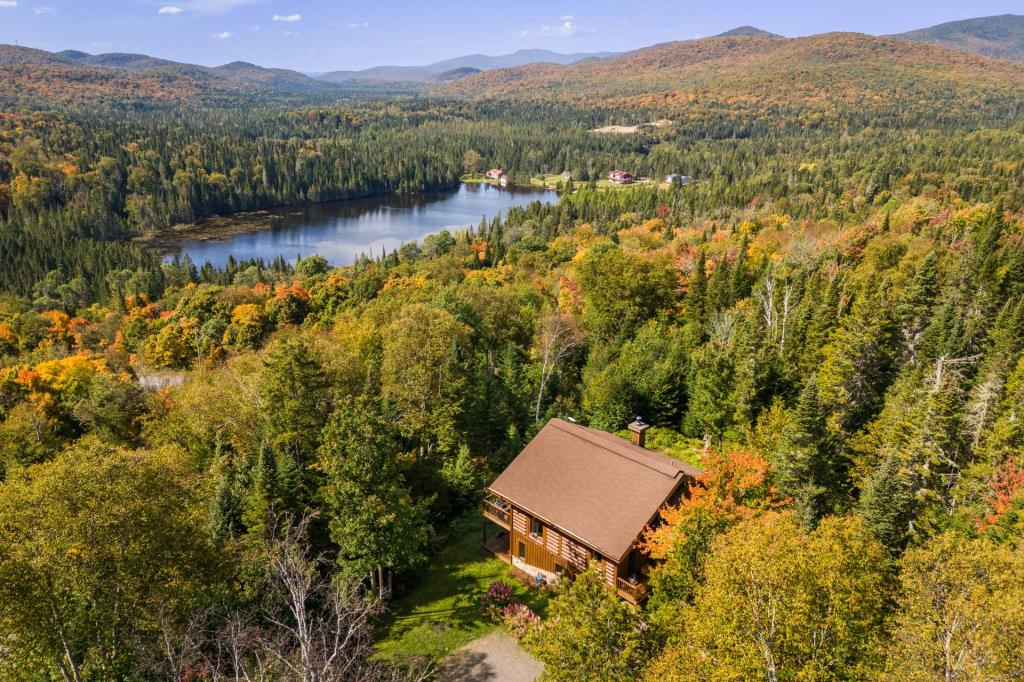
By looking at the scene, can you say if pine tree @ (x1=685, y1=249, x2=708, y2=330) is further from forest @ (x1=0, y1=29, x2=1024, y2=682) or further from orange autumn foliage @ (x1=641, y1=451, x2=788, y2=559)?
orange autumn foliage @ (x1=641, y1=451, x2=788, y2=559)

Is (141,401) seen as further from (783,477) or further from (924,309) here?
(924,309)

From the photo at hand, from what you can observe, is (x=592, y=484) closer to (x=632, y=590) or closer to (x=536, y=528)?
(x=536, y=528)

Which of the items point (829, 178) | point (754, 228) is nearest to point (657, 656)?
point (754, 228)

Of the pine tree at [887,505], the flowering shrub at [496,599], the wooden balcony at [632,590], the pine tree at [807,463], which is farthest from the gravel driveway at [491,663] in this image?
the pine tree at [887,505]

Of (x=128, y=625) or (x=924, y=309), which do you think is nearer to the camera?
(x=128, y=625)

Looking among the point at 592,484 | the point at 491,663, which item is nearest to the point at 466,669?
the point at 491,663

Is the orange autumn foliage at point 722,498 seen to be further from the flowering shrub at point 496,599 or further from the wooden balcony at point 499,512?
the wooden balcony at point 499,512
